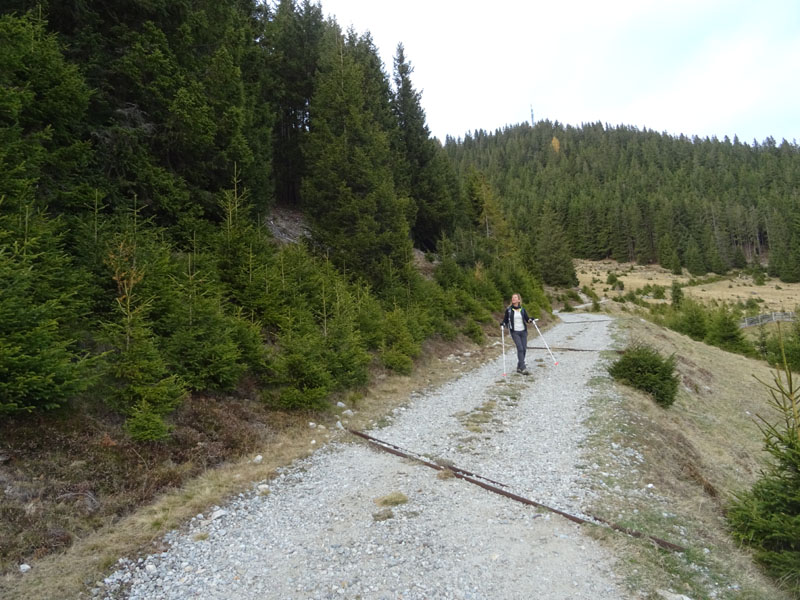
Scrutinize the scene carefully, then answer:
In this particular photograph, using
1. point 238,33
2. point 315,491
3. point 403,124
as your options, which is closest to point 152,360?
point 315,491

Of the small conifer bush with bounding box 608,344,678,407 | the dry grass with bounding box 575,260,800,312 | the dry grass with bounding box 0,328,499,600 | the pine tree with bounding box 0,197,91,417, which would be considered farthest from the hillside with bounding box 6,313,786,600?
the dry grass with bounding box 575,260,800,312

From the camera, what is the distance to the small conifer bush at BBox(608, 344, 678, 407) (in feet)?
37.7

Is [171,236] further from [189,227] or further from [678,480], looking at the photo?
[678,480]

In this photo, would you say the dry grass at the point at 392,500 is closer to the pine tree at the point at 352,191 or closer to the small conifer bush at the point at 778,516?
the small conifer bush at the point at 778,516

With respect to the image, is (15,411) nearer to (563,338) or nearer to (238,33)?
(238,33)

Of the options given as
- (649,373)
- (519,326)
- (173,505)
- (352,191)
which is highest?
(352,191)

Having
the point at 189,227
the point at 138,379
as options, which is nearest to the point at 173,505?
the point at 138,379

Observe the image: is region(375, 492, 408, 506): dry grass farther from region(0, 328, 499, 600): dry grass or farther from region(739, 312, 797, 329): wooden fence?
region(739, 312, 797, 329): wooden fence

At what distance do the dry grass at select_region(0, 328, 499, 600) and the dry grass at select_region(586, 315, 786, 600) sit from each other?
4.86 meters

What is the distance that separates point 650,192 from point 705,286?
231 feet

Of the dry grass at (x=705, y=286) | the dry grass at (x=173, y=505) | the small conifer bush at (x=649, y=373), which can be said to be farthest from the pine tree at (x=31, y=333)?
the dry grass at (x=705, y=286)

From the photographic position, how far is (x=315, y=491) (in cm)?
595

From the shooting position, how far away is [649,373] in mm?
11883

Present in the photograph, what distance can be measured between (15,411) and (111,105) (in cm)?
1014
